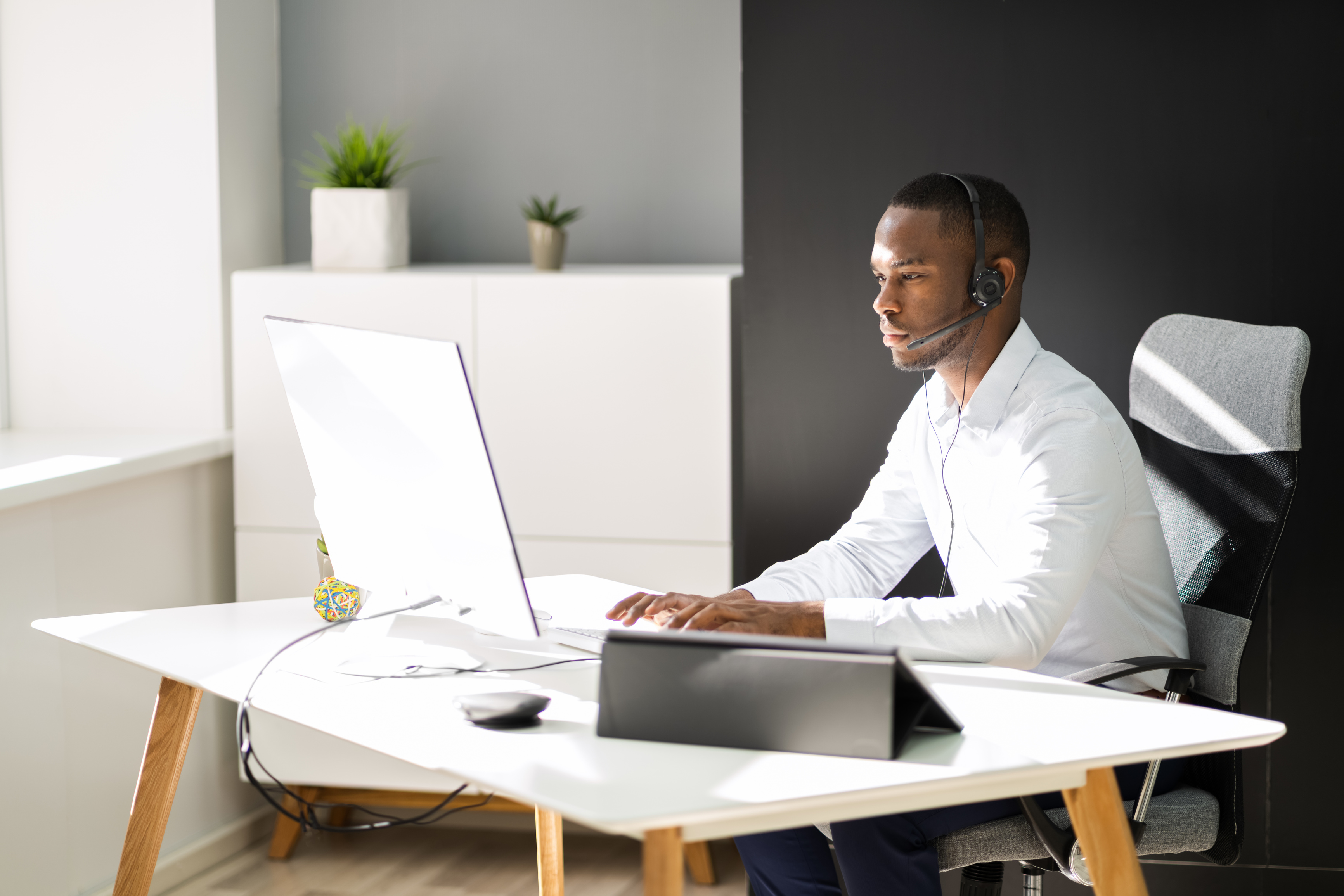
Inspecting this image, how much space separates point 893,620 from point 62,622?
49.4 inches

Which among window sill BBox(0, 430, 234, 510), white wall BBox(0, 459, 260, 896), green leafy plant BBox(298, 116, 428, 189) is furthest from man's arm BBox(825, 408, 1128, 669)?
green leafy plant BBox(298, 116, 428, 189)

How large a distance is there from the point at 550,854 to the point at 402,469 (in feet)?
2.54

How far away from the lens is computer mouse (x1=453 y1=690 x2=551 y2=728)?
1.49 metres

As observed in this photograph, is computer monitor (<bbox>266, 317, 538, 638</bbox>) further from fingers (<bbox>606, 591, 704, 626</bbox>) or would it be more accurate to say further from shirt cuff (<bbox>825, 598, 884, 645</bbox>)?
shirt cuff (<bbox>825, 598, 884, 645</bbox>)

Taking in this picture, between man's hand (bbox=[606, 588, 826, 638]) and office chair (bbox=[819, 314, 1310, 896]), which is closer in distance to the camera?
man's hand (bbox=[606, 588, 826, 638])

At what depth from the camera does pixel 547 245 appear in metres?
3.14

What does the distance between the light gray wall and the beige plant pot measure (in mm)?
335

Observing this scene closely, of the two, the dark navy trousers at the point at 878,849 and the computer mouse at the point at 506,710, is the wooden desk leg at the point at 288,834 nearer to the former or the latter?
the dark navy trousers at the point at 878,849

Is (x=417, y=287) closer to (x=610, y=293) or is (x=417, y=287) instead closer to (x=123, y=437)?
(x=610, y=293)

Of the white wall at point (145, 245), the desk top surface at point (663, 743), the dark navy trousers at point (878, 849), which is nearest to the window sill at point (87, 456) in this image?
the white wall at point (145, 245)

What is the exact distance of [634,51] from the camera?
3.41 m

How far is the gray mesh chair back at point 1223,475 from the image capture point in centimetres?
194

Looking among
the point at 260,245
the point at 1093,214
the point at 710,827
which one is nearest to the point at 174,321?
the point at 260,245

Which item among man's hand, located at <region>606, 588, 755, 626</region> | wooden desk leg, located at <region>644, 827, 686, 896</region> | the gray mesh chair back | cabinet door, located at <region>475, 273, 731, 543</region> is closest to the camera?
wooden desk leg, located at <region>644, 827, 686, 896</region>
